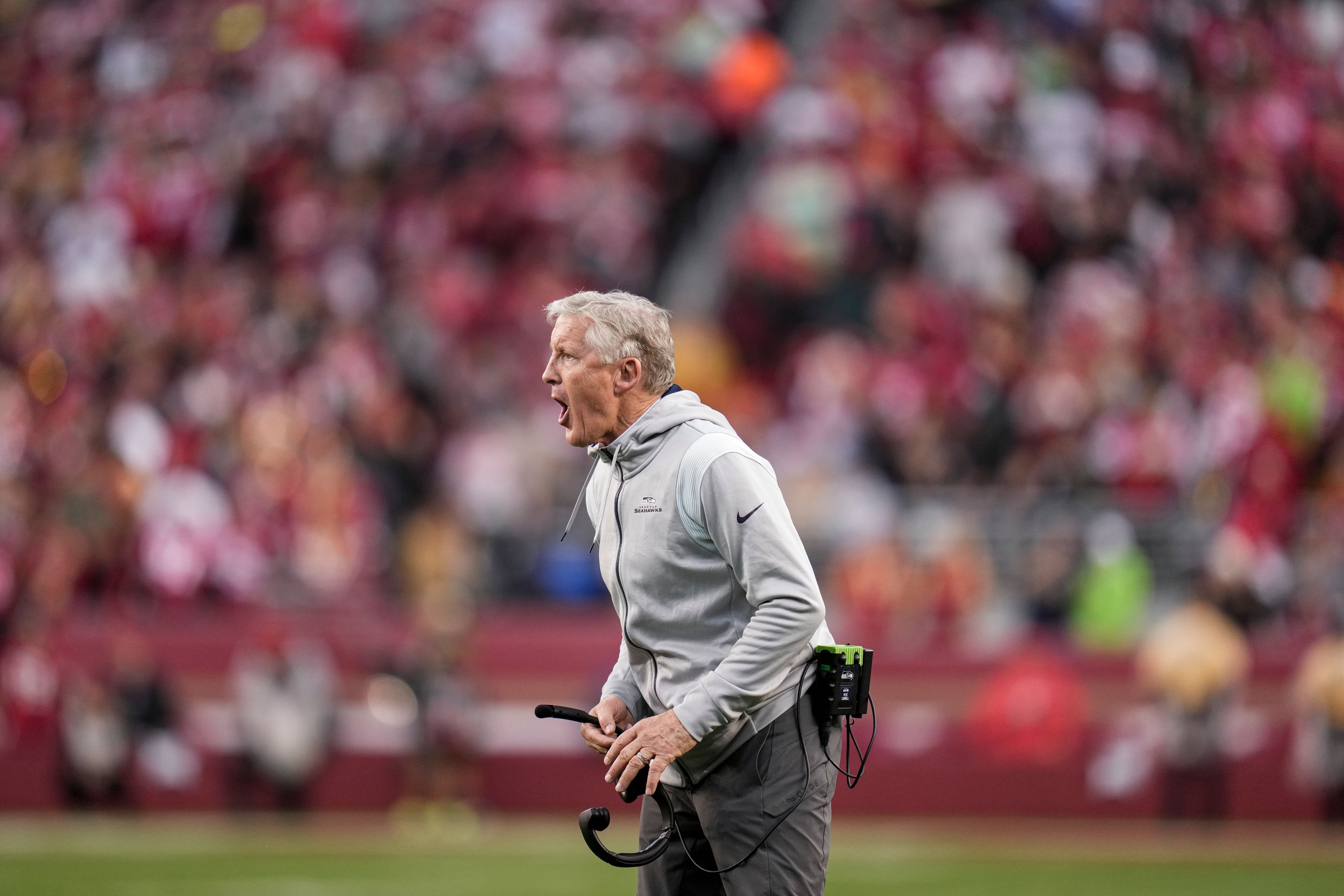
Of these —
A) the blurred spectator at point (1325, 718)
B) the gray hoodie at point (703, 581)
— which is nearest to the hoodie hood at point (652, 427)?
the gray hoodie at point (703, 581)

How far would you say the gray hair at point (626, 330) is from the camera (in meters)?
4.25

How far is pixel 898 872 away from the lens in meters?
10.6

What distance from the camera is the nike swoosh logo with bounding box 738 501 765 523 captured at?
4023mm

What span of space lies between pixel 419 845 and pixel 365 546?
7.66ft

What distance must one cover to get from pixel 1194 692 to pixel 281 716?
632 cm

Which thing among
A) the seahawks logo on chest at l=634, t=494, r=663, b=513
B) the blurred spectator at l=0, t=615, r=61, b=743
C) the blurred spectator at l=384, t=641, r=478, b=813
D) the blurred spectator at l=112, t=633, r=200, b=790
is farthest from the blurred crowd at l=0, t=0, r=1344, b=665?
the seahawks logo on chest at l=634, t=494, r=663, b=513

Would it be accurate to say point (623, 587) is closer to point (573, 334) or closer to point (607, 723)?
point (607, 723)

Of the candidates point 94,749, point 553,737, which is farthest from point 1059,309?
point 94,749

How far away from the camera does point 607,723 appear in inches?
168

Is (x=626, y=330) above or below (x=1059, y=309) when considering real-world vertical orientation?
below

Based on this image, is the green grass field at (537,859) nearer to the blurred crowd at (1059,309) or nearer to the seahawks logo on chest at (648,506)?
the blurred crowd at (1059,309)

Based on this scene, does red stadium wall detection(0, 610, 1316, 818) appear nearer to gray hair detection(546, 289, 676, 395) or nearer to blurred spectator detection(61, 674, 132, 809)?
blurred spectator detection(61, 674, 132, 809)

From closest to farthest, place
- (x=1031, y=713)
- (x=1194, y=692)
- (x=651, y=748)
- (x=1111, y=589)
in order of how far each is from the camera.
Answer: (x=651, y=748)
(x=1194, y=692)
(x=1111, y=589)
(x=1031, y=713)

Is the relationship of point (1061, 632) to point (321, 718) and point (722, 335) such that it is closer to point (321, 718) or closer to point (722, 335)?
point (722, 335)
